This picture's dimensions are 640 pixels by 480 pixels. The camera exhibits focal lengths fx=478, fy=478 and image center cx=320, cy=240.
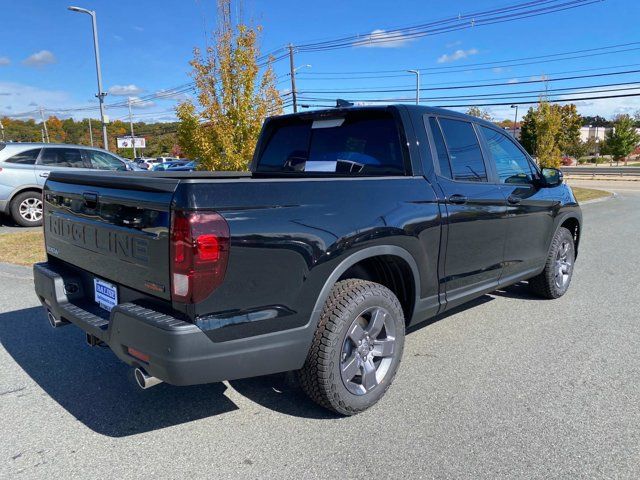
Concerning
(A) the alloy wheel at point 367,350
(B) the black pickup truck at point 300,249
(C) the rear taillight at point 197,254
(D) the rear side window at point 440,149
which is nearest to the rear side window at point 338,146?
(B) the black pickup truck at point 300,249

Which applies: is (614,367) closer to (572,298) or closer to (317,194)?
(572,298)

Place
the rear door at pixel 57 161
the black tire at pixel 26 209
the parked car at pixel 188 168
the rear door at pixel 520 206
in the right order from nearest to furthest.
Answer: the rear door at pixel 520 206 < the parked car at pixel 188 168 < the black tire at pixel 26 209 < the rear door at pixel 57 161

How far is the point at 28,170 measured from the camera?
978 centimetres

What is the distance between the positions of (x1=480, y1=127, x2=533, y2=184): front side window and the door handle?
2.61 feet

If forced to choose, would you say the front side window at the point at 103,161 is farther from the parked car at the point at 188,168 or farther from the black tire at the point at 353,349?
the black tire at the point at 353,349

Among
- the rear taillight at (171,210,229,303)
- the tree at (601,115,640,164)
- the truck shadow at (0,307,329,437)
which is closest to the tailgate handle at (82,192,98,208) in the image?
the rear taillight at (171,210,229,303)

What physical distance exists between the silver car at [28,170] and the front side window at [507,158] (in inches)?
351

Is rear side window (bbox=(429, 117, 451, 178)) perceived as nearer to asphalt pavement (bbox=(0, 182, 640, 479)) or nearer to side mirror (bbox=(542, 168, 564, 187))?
asphalt pavement (bbox=(0, 182, 640, 479))

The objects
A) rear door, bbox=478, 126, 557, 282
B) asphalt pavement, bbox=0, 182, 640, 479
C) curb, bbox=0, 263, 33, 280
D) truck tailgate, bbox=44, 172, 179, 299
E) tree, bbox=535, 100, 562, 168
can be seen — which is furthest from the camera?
tree, bbox=535, 100, 562, 168

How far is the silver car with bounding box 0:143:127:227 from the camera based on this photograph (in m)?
9.59

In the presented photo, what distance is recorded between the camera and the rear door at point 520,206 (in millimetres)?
4184

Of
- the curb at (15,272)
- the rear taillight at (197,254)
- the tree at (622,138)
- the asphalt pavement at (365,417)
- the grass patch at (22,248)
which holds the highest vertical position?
the tree at (622,138)

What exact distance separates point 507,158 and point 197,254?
3314 millimetres

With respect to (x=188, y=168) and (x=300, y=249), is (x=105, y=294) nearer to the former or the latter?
(x=300, y=249)
